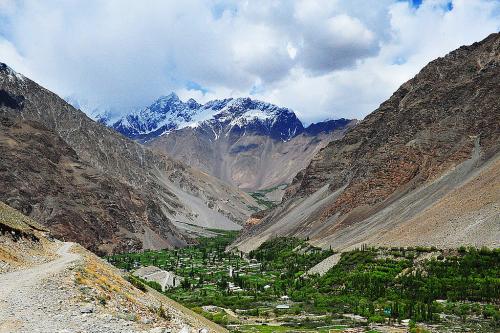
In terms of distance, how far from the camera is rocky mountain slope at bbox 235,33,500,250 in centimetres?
8288

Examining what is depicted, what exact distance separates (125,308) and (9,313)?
4.07m

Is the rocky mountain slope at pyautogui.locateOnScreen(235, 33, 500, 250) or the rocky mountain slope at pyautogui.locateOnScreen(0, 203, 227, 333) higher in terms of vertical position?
the rocky mountain slope at pyautogui.locateOnScreen(235, 33, 500, 250)

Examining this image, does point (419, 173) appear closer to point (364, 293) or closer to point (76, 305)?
point (364, 293)

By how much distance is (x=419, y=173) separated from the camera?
380ft

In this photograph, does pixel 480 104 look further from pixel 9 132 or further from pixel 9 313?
pixel 9 132

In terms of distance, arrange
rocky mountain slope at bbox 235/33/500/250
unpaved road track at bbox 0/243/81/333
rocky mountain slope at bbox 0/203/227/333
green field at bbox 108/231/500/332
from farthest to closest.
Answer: rocky mountain slope at bbox 235/33/500/250, green field at bbox 108/231/500/332, rocky mountain slope at bbox 0/203/227/333, unpaved road track at bbox 0/243/81/333

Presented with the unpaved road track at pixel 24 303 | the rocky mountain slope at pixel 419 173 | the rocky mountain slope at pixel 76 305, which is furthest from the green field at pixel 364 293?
the unpaved road track at pixel 24 303

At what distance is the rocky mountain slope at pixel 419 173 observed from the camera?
8288 centimetres

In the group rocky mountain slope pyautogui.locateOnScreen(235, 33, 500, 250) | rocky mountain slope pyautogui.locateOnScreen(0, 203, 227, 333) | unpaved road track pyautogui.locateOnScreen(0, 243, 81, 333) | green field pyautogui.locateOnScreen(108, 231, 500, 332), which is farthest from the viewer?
rocky mountain slope pyautogui.locateOnScreen(235, 33, 500, 250)

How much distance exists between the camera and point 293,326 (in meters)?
50.9

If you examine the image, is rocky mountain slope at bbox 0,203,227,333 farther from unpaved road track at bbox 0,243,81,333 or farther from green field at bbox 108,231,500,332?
green field at bbox 108,231,500,332

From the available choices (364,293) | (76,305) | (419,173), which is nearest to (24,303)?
(76,305)

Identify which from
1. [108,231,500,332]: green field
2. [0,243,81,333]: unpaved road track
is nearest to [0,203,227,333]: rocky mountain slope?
[0,243,81,333]: unpaved road track

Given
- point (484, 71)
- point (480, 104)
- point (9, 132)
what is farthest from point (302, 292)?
point (9, 132)
